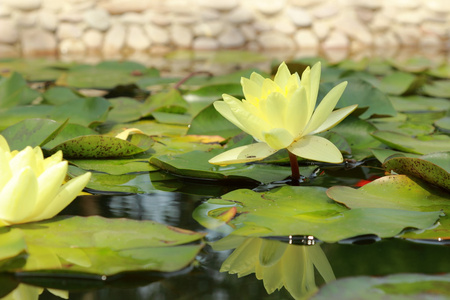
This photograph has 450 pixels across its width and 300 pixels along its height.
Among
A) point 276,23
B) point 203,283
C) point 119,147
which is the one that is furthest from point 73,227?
point 276,23

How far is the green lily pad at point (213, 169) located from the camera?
0.93m

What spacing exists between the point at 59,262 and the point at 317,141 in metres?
0.46

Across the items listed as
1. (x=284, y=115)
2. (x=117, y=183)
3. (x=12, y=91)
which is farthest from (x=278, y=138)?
(x=12, y=91)

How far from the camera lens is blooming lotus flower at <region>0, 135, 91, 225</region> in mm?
612

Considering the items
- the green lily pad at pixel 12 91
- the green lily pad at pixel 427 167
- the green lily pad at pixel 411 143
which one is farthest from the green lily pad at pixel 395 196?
the green lily pad at pixel 12 91

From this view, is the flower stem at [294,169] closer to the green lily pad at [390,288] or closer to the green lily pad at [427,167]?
the green lily pad at [427,167]

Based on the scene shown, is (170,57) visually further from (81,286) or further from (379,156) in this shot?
(81,286)

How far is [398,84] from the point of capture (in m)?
2.11

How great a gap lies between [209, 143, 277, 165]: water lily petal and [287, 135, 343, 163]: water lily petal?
0.14ft

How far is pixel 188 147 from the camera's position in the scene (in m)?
1.17

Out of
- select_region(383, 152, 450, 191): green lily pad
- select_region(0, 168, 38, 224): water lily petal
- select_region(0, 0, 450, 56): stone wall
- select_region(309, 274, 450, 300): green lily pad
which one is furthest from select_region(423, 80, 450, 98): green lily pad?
select_region(0, 0, 450, 56): stone wall

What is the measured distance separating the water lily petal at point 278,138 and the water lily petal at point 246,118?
26 mm

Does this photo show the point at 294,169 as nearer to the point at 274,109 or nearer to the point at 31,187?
the point at 274,109

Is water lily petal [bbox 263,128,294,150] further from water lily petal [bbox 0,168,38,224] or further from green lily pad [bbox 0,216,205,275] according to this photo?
water lily petal [bbox 0,168,38,224]
